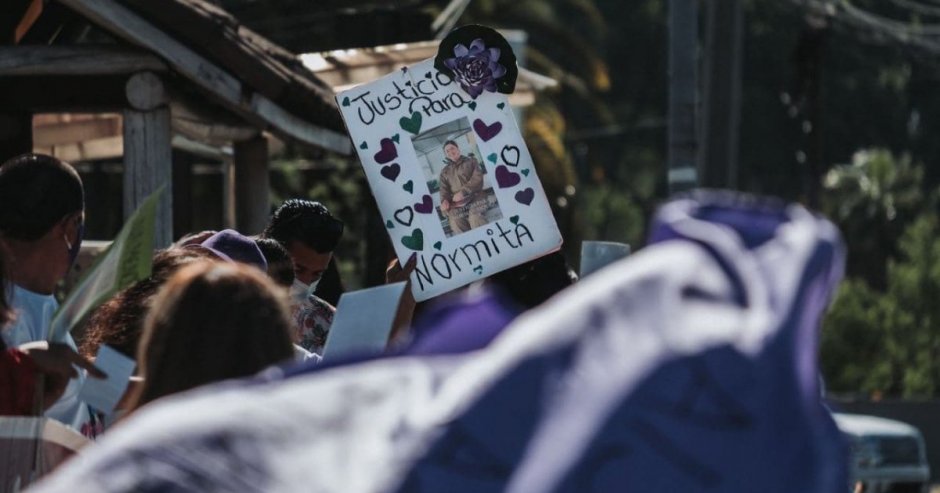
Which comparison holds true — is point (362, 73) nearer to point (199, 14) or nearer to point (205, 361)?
point (199, 14)

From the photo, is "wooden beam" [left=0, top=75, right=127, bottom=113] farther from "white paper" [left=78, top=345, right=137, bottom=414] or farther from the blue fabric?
"white paper" [left=78, top=345, right=137, bottom=414]

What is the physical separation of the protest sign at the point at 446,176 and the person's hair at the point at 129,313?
844 mm

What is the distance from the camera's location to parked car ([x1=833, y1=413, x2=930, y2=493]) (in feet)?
52.8

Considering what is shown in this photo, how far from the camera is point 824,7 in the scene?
80.1 ft

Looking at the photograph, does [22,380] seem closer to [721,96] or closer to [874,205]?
[721,96]

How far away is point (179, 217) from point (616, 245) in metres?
7.44

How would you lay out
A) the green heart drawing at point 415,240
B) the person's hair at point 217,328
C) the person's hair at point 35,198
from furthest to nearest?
the green heart drawing at point 415,240
the person's hair at point 35,198
the person's hair at point 217,328

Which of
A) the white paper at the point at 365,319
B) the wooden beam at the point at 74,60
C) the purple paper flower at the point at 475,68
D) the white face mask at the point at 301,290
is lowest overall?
the white face mask at the point at 301,290

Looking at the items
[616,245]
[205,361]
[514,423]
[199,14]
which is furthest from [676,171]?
[514,423]

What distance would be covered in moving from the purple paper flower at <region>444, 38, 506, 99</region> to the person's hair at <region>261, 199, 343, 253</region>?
627mm

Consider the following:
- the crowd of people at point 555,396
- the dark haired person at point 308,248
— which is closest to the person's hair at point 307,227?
the dark haired person at point 308,248

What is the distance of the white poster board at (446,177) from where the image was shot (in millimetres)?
4754

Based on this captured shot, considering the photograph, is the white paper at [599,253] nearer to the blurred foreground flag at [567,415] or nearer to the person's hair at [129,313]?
the person's hair at [129,313]

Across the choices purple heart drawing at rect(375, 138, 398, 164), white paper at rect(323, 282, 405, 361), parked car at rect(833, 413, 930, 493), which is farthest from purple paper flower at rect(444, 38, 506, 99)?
parked car at rect(833, 413, 930, 493)
